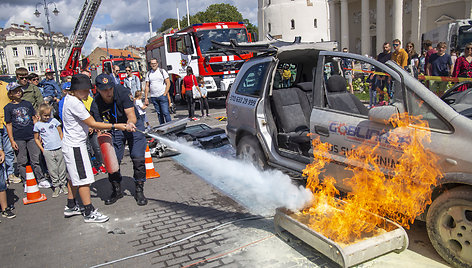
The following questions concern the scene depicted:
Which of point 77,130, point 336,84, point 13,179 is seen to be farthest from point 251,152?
point 13,179

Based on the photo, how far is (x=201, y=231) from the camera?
4.23 metres

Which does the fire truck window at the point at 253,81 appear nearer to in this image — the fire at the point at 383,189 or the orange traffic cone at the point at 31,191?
the fire at the point at 383,189

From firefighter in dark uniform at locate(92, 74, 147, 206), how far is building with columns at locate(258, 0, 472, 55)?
37.6 metres

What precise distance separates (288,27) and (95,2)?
36.5 m

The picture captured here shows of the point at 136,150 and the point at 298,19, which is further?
the point at 298,19

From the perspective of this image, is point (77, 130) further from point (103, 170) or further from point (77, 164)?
point (103, 170)

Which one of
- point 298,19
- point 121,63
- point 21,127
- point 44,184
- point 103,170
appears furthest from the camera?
point 298,19

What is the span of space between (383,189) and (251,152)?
246cm

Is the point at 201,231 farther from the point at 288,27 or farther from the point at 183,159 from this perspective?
the point at 288,27

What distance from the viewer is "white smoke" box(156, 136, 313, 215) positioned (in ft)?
12.6

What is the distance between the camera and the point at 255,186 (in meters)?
5.04

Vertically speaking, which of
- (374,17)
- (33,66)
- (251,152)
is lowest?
(251,152)

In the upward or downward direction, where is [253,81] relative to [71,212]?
upward

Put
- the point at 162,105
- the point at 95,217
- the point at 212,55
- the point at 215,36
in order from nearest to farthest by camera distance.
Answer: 1. the point at 95,217
2. the point at 162,105
3. the point at 212,55
4. the point at 215,36
